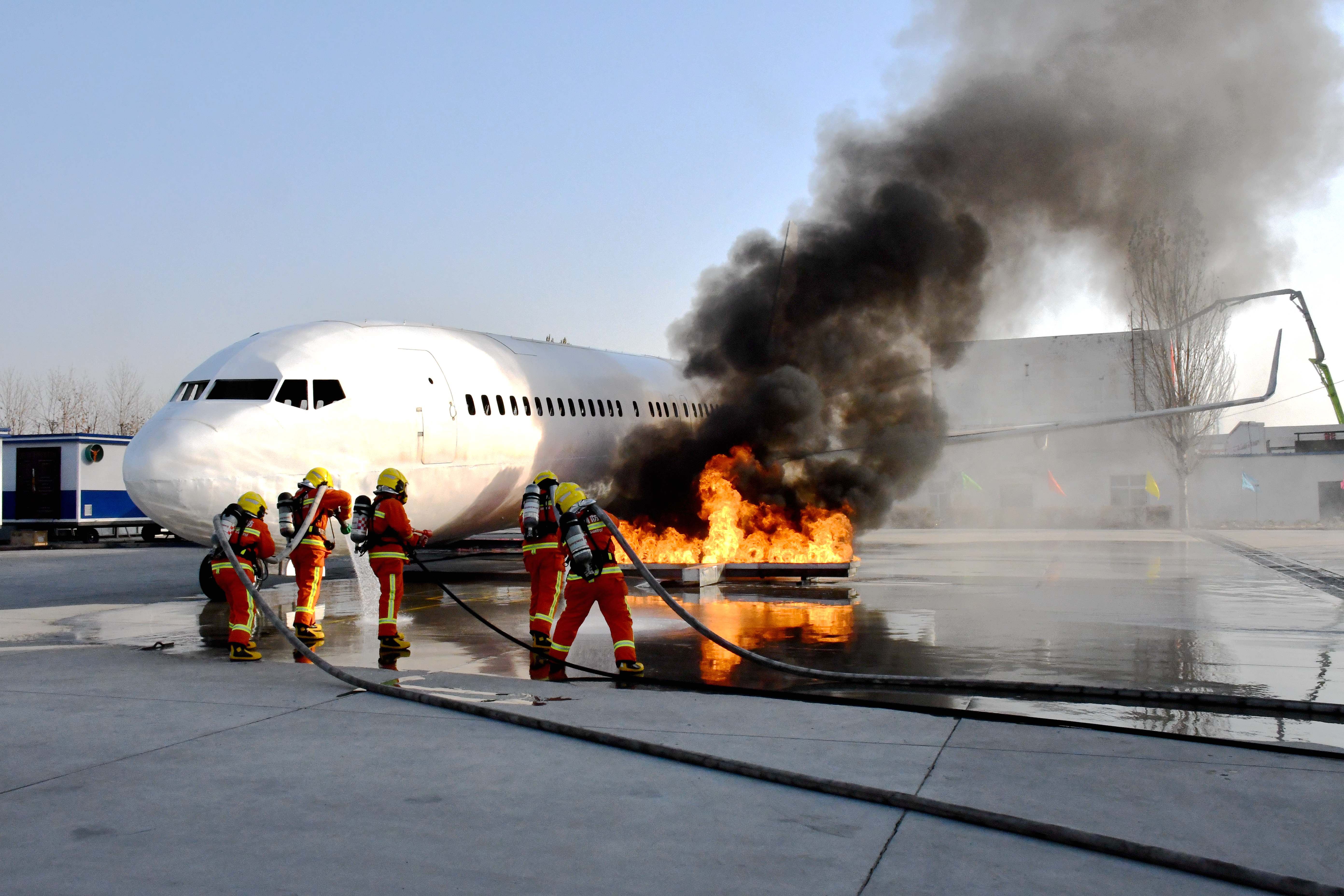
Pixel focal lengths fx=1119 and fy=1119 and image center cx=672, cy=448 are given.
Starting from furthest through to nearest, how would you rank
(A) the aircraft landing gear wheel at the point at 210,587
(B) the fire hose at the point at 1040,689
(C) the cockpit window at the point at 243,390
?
(A) the aircraft landing gear wheel at the point at 210,587 → (C) the cockpit window at the point at 243,390 → (B) the fire hose at the point at 1040,689

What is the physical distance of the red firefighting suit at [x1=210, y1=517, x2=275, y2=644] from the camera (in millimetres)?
10602

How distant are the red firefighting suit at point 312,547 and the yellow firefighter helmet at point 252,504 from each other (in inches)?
37.3

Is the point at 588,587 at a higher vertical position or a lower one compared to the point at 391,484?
lower

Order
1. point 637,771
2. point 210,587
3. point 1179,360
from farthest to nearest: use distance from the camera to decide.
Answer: point 1179,360
point 210,587
point 637,771

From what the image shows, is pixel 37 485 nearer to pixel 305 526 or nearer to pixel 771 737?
pixel 305 526

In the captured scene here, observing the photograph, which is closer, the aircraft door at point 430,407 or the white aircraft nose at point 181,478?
the white aircraft nose at point 181,478

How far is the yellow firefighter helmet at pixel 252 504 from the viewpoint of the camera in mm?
11555

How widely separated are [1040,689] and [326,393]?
33.4ft

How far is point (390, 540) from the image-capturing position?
11.6 m

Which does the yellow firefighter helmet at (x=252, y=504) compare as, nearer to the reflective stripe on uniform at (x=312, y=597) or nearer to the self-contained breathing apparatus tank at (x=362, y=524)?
the self-contained breathing apparatus tank at (x=362, y=524)

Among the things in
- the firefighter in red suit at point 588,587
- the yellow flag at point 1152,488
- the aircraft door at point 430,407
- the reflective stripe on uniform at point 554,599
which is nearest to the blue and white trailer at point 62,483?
the aircraft door at point 430,407

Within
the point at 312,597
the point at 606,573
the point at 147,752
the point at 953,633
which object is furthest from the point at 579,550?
the point at 953,633

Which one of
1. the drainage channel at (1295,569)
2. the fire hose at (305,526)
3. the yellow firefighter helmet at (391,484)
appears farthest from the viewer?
the drainage channel at (1295,569)

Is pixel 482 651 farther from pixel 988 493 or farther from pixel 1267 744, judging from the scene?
pixel 988 493
